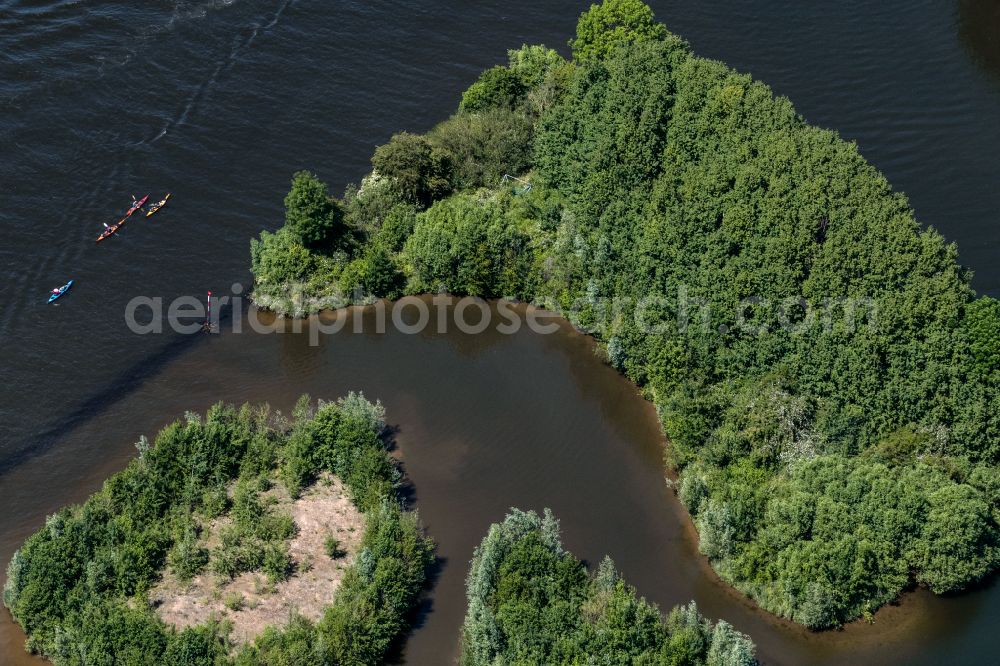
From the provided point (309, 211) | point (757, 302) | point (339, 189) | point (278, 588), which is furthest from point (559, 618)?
point (339, 189)

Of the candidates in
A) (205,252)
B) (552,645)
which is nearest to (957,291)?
(552,645)

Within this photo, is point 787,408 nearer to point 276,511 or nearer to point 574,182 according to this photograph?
point 574,182

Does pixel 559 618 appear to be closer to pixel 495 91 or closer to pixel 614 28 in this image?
pixel 495 91

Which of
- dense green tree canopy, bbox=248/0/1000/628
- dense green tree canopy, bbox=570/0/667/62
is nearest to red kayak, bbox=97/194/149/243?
dense green tree canopy, bbox=248/0/1000/628

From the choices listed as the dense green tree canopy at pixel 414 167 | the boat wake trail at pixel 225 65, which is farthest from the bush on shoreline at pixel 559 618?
the boat wake trail at pixel 225 65

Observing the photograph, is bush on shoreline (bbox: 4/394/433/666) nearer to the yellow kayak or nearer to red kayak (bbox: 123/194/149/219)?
the yellow kayak

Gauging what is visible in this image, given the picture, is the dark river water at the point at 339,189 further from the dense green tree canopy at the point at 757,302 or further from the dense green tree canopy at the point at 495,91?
the dense green tree canopy at the point at 495,91
